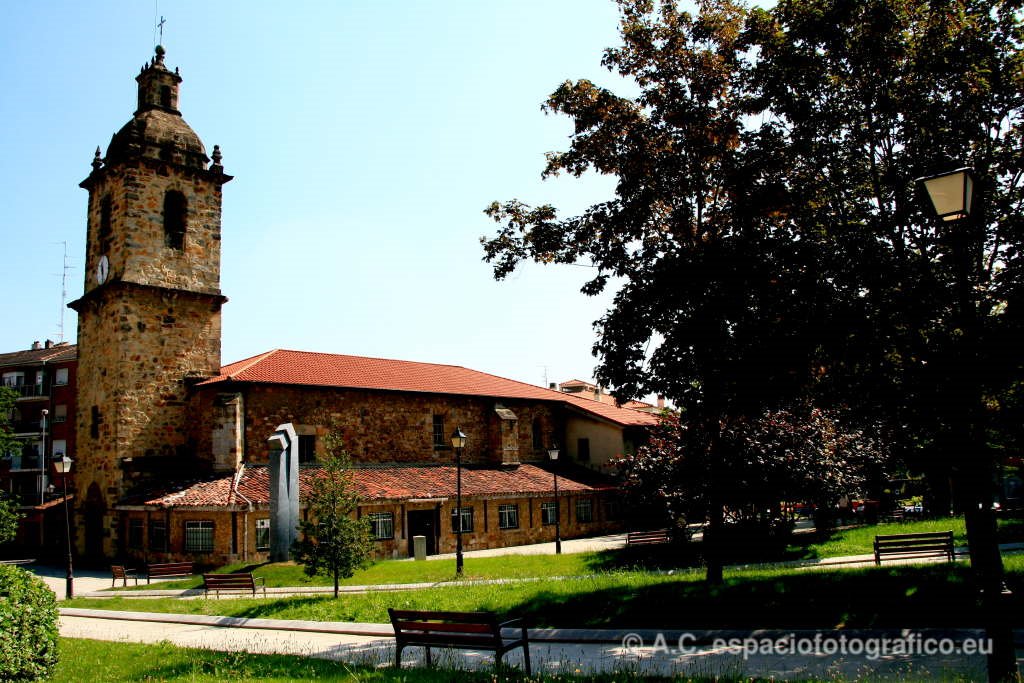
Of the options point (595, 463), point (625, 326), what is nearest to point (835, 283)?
point (625, 326)

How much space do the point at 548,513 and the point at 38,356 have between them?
4240cm

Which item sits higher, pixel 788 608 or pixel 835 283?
pixel 835 283

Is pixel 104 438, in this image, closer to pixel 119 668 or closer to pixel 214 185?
pixel 214 185

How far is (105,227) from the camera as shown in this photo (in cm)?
3134

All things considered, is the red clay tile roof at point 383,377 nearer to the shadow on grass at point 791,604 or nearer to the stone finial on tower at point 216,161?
the stone finial on tower at point 216,161

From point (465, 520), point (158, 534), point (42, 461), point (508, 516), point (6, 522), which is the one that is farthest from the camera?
point (42, 461)

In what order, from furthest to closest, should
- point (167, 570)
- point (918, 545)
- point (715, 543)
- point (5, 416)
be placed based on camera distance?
point (5, 416)
point (167, 570)
point (918, 545)
point (715, 543)

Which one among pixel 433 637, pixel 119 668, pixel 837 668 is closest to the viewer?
pixel 837 668

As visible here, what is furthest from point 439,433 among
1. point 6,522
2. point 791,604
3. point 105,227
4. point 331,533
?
point 791,604

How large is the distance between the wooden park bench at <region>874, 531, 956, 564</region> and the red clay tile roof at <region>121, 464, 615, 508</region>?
14483 mm

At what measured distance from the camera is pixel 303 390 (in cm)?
3169

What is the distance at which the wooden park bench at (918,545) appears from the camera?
1730 centimetres

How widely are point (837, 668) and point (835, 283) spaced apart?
208 inches

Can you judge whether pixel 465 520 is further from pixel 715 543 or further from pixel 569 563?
pixel 715 543
